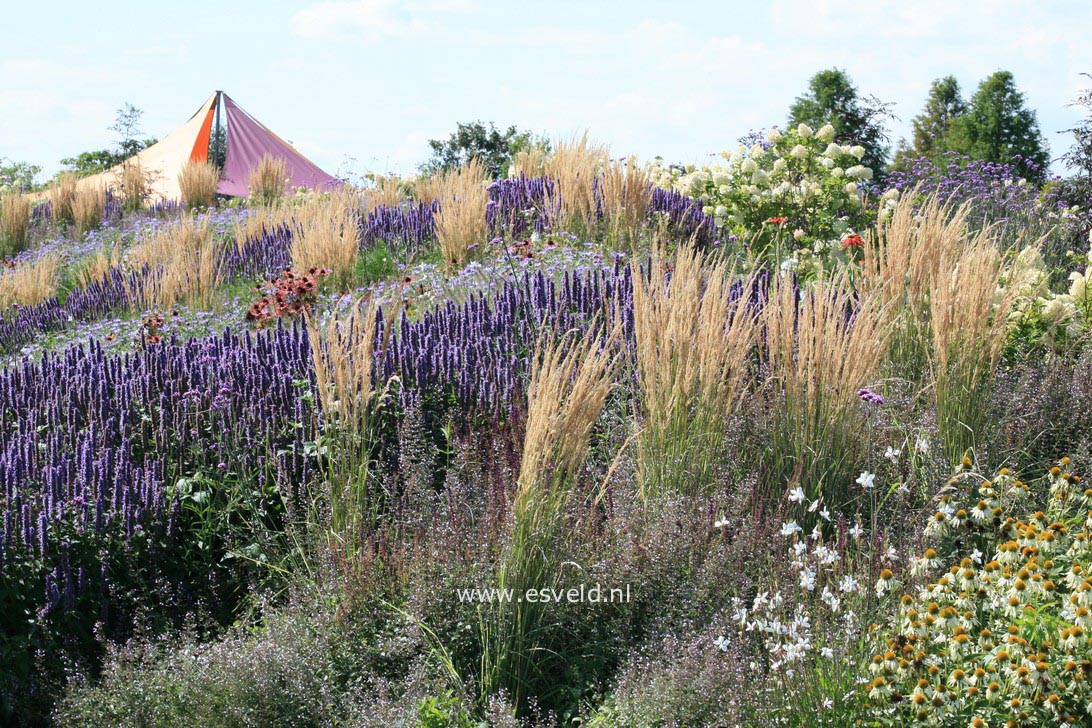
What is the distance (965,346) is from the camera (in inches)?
176

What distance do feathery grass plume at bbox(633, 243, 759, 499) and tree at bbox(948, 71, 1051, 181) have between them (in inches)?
889

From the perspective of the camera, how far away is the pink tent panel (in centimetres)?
2066

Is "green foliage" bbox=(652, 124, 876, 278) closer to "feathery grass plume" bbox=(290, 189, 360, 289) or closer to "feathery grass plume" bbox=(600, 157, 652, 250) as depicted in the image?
"feathery grass plume" bbox=(600, 157, 652, 250)

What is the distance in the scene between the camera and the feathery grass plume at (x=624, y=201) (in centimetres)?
836

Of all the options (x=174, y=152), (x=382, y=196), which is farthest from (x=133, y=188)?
(x=382, y=196)

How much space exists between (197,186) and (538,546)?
13.7 metres

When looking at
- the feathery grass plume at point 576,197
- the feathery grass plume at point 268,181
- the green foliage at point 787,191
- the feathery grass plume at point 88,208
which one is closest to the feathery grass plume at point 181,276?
the feathery grass plume at point 576,197

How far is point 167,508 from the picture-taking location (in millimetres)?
3973

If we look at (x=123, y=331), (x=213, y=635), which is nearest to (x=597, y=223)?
(x=123, y=331)

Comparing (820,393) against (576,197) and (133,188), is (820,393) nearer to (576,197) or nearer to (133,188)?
(576,197)

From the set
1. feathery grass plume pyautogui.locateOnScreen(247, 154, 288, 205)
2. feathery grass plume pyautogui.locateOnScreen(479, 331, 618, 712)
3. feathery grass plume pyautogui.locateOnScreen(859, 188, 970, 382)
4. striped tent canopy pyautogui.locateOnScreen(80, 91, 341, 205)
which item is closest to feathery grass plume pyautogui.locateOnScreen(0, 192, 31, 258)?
feathery grass plume pyautogui.locateOnScreen(247, 154, 288, 205)

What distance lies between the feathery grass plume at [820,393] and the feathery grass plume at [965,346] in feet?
1.60

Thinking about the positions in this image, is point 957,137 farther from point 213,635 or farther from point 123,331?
point 213,635

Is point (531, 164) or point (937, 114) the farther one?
point (937, 114)
